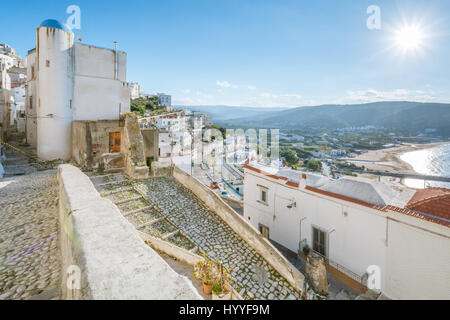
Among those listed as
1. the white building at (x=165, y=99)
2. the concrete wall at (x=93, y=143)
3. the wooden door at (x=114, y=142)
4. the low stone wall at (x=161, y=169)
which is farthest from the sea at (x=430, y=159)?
the white building at (x=165, y=99)

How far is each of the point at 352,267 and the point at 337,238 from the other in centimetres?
110

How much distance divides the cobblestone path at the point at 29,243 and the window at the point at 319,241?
8.87m

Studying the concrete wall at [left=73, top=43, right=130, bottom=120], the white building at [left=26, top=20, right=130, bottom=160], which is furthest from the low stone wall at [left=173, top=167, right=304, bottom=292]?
the white building at [left=26, top=20, right=130, bottom=160]

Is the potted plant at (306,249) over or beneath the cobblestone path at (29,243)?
beneath

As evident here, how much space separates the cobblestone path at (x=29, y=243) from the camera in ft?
11.2

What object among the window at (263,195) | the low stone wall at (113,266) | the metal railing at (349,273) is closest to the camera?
the low stone wall at (113,266)

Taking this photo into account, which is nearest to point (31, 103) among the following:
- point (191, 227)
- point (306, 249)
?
point (191, 227)

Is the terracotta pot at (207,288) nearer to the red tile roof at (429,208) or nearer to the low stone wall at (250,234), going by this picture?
the low stone wall at (250,234)

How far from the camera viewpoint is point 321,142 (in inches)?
2633

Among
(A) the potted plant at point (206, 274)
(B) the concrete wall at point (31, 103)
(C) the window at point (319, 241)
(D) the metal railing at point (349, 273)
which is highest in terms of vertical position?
(B) the concrete wall at point (31, 103)

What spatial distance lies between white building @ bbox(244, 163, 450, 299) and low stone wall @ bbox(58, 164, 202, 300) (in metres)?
7.58

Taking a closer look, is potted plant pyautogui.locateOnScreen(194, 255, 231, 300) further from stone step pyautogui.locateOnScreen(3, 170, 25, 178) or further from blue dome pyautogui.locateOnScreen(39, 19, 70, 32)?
blue dome pyautogui.locateOnScreen(39, 19, 70, 32)

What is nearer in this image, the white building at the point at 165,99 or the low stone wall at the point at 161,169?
the low stone wall at the point at 161,169
